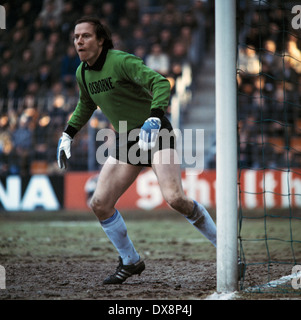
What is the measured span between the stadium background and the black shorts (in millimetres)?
7004

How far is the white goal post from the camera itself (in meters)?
4.00

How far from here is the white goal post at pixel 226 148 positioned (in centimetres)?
400

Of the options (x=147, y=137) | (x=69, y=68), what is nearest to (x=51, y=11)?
(x=69, y=68)

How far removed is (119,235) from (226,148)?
1.32 metres

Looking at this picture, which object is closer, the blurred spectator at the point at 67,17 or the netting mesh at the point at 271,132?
the netting mesh at the point at 271,132

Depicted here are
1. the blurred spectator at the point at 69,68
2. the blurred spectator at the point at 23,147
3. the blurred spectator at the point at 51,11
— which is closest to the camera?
the blurred spectator at the point at 23,147

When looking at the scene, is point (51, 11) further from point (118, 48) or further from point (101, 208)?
point (101, 208)

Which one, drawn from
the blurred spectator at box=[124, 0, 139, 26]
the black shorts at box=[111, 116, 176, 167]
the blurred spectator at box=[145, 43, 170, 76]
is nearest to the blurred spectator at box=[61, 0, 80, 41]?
the blurred spectator at box=[124, 0, 139, 26]

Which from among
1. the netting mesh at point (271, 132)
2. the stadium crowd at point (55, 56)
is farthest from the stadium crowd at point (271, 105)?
the stadium crowd at point (55, 56)

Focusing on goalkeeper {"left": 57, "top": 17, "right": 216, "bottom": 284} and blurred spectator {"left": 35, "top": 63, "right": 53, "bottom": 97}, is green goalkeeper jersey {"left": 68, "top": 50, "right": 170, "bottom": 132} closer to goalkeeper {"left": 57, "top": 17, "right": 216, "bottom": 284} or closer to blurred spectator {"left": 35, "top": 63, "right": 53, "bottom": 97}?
goalkeeper {"left": 57, "top": 17, "right": 216, "bottom": 284}

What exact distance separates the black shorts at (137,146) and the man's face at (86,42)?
2.40 ft

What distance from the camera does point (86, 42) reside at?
448 centimetres

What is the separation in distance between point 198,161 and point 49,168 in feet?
12.5

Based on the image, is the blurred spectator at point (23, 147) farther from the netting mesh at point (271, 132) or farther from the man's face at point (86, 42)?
the man's face at point (86, 42)
